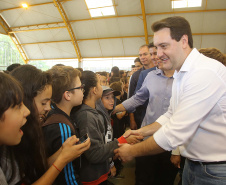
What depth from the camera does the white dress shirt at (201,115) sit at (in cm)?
132

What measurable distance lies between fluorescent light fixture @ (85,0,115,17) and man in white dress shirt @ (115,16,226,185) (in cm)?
1207

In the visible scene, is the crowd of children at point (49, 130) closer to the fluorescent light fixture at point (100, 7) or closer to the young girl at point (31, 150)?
the young girl at point (31, 150)

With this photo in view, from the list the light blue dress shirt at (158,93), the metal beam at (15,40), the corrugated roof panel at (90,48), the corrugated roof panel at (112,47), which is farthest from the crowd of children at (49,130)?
the metal beam at (15,40)

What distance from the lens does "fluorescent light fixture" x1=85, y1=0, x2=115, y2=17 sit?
40.3 feet

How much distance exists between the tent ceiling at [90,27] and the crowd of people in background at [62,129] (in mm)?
11146

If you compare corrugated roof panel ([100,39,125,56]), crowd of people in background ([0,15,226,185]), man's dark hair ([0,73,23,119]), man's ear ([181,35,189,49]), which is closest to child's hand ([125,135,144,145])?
crowd of people in background ([0,15,226,185])

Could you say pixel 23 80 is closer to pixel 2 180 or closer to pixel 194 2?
pixel 2 180

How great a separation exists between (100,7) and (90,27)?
7.04 ft

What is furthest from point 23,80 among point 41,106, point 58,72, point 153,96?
point 153,96

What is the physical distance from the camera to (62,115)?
1596 mm

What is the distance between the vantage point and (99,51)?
15.9 m

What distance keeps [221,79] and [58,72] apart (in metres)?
1.53

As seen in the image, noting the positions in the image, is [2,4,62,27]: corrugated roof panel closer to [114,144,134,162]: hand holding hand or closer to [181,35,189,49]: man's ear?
Result: [181,35,189,49]: man's ear

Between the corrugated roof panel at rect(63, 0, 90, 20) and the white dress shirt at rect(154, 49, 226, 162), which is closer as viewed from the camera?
the white dress shirt at rect(154, 49, 226, 162)
